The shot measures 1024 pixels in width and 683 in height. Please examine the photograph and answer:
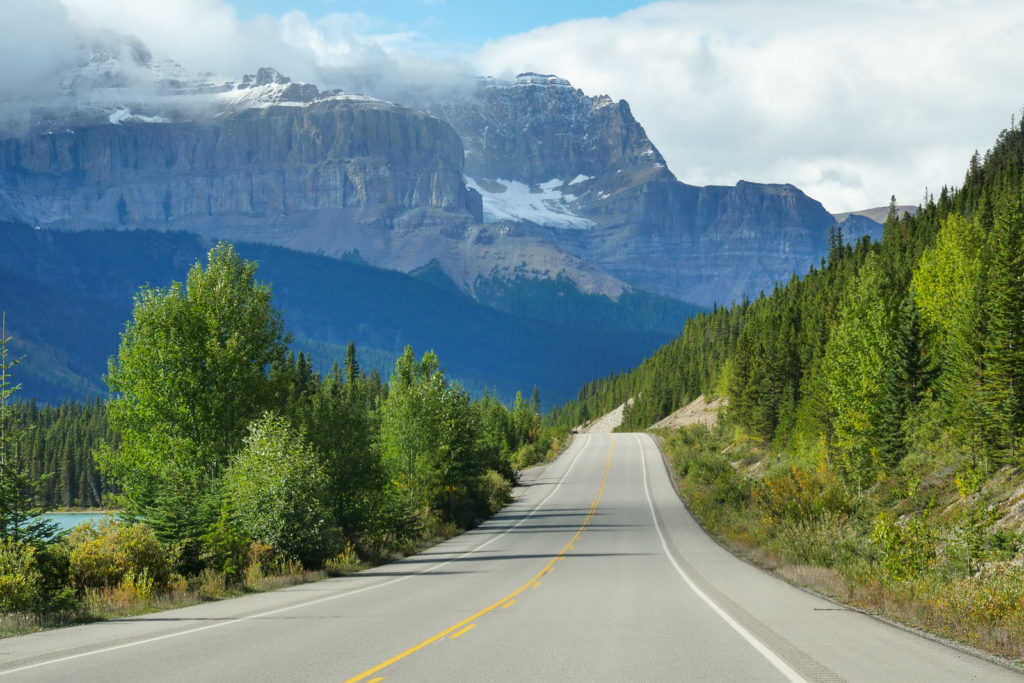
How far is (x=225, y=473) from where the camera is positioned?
26.4 meters

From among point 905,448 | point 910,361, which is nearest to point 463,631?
point 905,448

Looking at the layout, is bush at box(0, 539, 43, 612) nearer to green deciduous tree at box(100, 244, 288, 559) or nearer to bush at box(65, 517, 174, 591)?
bush at box(65, 517, 174, 591)

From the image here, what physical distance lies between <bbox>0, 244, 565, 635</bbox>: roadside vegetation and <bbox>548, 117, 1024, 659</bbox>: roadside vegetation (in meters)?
13.6

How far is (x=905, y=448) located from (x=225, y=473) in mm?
32888

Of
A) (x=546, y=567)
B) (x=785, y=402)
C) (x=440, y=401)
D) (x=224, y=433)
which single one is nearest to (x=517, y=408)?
(x=785, y=402)

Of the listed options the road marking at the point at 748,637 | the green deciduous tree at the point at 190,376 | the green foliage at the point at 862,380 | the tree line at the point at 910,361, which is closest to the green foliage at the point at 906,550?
the road marking at the point at 748,637

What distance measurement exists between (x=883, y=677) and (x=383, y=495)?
26575 millimetres

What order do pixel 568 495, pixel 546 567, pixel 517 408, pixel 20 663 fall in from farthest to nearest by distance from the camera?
pixel 517 408
pixel 568 495
pixel 546 567
pixel 20 663

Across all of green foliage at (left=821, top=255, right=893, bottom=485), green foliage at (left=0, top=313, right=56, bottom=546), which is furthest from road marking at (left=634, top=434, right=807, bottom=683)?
green foliage at (left=821, top=255, right=893, bottom=485)

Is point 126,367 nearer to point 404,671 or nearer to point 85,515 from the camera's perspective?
point 404,671

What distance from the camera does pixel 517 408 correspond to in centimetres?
11731

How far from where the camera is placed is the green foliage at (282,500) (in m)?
23.8

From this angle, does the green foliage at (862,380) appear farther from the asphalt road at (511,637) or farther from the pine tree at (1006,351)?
the asphalt road at (511,637)

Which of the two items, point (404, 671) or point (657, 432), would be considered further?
point (657, 432)
